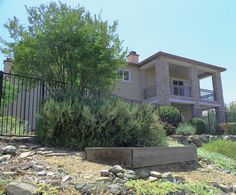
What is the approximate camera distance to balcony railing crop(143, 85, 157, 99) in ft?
67.0

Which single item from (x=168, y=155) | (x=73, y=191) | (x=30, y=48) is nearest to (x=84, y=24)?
(x=30, y=48)

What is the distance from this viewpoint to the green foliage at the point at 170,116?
1355 centimetres

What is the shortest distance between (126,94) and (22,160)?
51.1 feet

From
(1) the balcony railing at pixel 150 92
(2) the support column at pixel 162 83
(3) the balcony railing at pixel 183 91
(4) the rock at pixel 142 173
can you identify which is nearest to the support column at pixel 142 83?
(1) the balcony railing at pixel 150 92

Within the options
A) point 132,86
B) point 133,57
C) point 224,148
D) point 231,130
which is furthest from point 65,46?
point 133,57

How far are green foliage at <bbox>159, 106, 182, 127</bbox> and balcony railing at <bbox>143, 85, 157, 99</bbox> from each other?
647cm

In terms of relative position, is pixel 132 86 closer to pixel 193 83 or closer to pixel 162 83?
pixel 162 83

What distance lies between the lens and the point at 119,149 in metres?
5.37

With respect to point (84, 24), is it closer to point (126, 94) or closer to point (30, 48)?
point (30, 48)

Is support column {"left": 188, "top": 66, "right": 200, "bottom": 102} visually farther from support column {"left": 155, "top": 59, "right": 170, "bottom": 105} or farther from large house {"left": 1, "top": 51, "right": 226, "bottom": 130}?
support column {"left": 155, "top": 59, "right": 170, "bottom": 105}

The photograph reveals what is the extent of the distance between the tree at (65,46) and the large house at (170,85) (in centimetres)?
855

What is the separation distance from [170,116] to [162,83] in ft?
19.3

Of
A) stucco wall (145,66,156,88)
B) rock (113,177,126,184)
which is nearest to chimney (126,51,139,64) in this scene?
stucco wall (145,66,156,88)

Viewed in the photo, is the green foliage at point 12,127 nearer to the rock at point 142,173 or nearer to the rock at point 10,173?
the rock at point 10,173
